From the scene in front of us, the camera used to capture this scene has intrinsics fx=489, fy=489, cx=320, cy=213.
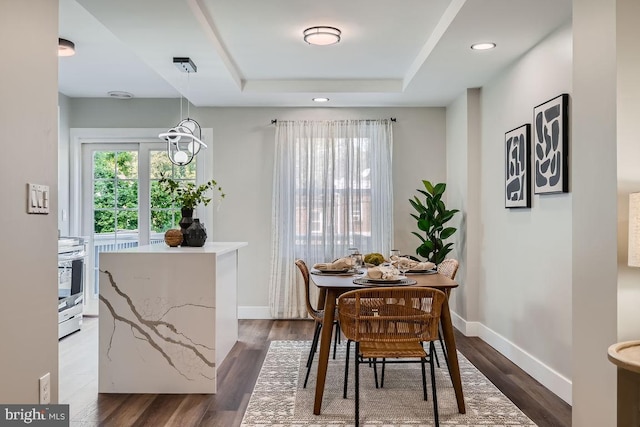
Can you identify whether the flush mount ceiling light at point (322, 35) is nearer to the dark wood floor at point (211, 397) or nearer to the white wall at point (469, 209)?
the white wall at point (469, 209)

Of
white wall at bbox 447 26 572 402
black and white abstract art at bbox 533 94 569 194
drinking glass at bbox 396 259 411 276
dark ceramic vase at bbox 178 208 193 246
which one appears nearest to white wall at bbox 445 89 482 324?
white wall at bbox 447 26 572 402

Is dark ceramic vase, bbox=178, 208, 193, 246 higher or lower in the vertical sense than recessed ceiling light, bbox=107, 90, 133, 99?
lower

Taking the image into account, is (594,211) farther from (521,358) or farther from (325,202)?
(325,202)

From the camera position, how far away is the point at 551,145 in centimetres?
321


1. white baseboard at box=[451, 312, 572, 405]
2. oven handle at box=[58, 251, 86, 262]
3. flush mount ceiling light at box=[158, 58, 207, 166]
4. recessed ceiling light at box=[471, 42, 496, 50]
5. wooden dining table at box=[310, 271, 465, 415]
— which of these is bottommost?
white baseboard at box=[451, 312, 572, 405]

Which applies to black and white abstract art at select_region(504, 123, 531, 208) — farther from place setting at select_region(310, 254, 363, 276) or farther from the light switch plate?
the light switch plate

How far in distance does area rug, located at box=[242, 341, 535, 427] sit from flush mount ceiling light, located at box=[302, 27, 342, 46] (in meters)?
2.46

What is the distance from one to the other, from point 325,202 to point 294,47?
194 centimetres

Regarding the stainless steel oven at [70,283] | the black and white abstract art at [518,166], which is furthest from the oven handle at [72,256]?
the black and white abstract art at [518,166]

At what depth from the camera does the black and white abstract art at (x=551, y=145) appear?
9.95 ft

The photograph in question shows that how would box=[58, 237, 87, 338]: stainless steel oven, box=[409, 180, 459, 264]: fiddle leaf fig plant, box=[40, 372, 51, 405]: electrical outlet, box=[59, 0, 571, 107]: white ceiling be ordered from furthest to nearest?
box=[409, 180, 459, 264]: fiddle leaf fig plant
box=[58, 237, 87, 338]: stainless steel oven
box=[59, 0, 571, 107]: white ceiling
box=[40, 372, 51, 405]: electrical outlet

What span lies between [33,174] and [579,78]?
2.31 meters

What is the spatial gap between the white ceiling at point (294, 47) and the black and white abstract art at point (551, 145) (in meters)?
0.53

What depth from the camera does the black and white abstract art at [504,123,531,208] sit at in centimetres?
359
